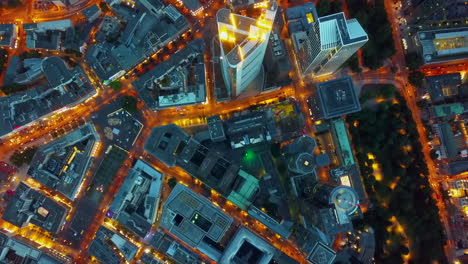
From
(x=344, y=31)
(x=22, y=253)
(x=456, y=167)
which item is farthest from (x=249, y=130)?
(x=22, y=253)

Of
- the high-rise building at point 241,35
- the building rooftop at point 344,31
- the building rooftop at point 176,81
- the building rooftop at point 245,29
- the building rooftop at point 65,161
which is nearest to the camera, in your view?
the high-rise building at point 241,35

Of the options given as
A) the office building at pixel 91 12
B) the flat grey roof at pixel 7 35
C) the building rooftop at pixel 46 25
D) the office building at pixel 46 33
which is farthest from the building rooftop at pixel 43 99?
the flat grey roof at pixel 7 35

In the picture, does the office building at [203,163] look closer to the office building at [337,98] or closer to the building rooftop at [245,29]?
the office building at [337,98]

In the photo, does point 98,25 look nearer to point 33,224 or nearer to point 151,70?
point 151,70

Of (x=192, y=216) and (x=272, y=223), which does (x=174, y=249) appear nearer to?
(x=192, y=216)

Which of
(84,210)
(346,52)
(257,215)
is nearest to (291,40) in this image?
(346,52)
